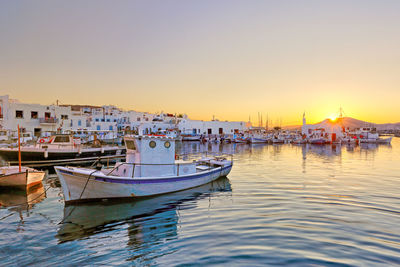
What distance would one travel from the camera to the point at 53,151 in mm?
24562

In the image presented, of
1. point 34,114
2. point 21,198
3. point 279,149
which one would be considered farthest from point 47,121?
point 279,149

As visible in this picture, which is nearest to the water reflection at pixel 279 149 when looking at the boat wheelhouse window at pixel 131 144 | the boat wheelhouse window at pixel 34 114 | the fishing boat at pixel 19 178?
the boat wheelhouse window at pixel 131 144

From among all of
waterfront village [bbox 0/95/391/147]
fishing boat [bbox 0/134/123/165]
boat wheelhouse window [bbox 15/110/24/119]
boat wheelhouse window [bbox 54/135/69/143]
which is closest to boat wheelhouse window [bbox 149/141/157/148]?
waterfront village [bbox 0/95/391/147]

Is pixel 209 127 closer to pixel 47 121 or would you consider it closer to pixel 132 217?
pixel 47 121

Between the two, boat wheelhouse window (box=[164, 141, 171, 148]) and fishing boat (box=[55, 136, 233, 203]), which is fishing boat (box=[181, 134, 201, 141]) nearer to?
fishing boat (box=[55, 136, 233, 203])

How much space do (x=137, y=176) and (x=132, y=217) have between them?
313cm

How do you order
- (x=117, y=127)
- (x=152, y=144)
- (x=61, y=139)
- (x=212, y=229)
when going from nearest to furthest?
1. (x=212, y=229)
2. (x=152, y=144)
3. (x=61, y=139)
4. (x=117, y=127)

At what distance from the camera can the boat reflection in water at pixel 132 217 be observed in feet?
28.1

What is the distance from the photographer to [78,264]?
6367mm

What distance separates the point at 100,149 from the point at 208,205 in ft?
68.2

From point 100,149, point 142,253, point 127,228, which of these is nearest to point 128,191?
point 127,228

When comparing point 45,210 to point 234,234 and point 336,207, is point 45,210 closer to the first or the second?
point 234,234

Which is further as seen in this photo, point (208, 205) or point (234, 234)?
point (208, 205)

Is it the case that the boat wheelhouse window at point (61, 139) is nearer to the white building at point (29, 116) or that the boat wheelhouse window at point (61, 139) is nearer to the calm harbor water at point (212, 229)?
the calm harbor water at point (212, 229)
